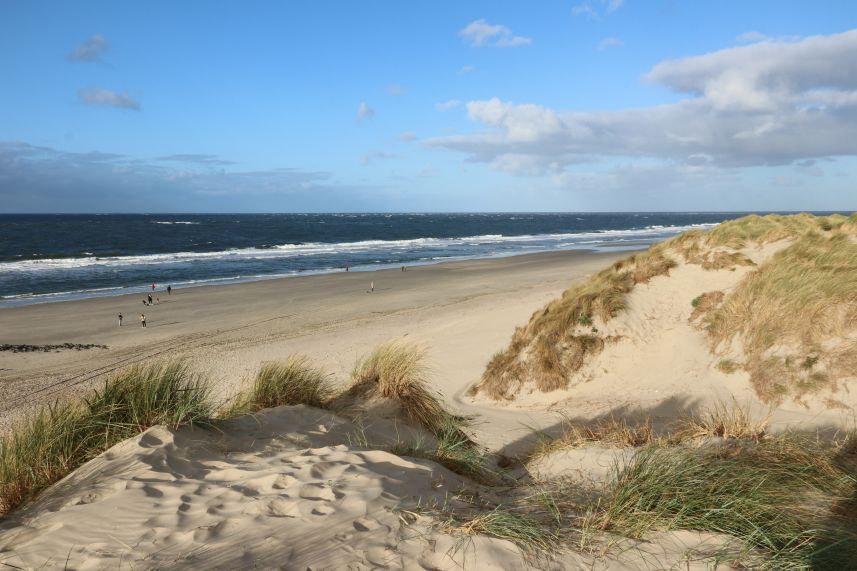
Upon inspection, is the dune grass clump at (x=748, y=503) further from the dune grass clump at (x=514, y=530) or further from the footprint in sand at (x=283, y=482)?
the footprint in sand at (x=283, y=482)

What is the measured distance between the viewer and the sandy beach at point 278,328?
12.3 meters

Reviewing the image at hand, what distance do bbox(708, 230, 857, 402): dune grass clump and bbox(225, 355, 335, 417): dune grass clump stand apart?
6519mm

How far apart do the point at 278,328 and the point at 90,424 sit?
45.9 feet

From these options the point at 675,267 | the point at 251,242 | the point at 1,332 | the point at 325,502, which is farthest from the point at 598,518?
the point at 251,242

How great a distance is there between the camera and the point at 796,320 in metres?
8.54

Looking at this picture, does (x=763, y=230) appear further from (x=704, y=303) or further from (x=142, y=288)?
(x=142, y=288)

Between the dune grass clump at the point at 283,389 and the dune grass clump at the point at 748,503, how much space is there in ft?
13.0

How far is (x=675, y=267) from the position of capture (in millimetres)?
11375

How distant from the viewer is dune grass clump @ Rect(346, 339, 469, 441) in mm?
6758

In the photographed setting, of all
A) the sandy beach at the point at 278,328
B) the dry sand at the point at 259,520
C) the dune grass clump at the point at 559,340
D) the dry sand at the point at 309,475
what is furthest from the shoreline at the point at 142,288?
the dry sand at the point at 259,520

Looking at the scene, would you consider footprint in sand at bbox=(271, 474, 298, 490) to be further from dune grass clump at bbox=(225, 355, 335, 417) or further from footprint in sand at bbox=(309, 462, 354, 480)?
dune grass clump at bbox=(225, 355, 335, 417)

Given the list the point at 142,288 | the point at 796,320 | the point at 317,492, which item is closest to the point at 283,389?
the point at 317,492

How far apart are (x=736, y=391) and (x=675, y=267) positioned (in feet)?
11.6

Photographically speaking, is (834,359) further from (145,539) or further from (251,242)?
(251,242)
